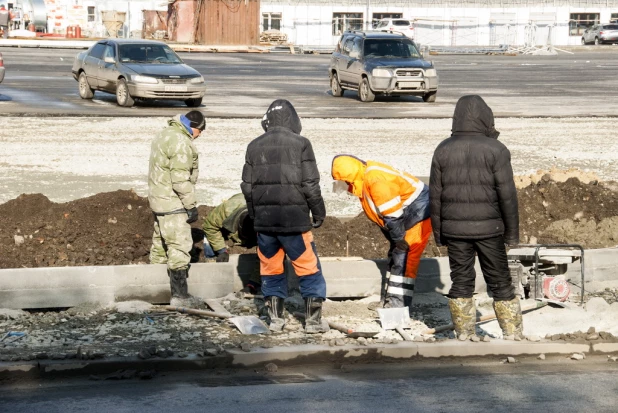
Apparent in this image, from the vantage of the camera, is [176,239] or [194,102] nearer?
[176,239]

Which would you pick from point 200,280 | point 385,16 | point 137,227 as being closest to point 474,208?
point 200,280

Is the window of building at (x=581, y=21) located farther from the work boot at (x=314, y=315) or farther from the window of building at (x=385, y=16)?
the work boot at (x=314, y=315)

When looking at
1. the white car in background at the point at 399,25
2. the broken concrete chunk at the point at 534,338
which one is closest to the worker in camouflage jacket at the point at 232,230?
the broken concrete chunk at the point at 534,338

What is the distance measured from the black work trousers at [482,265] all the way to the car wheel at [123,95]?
18.4m

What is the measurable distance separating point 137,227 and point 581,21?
65473 mm

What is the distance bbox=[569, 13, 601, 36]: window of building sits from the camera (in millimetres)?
71250

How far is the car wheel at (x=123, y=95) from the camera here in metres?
25.2

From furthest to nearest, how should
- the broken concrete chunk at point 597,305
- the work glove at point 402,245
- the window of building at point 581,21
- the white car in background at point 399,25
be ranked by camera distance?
the window of building at point 581,21 → the white car in background at point 399,25 → the broken concrete chunk at point 597,305 → the work glove at point 402,245

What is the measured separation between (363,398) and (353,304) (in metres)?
2.87

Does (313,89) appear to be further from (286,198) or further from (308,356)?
(308,356)

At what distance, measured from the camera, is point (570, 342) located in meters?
7.79

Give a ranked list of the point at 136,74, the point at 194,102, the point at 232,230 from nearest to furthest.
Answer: the point at 232,230 < the point at 136,74 < the point at 194,102

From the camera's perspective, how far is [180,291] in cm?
903

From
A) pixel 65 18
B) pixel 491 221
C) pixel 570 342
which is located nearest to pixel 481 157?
pixel 491 221
